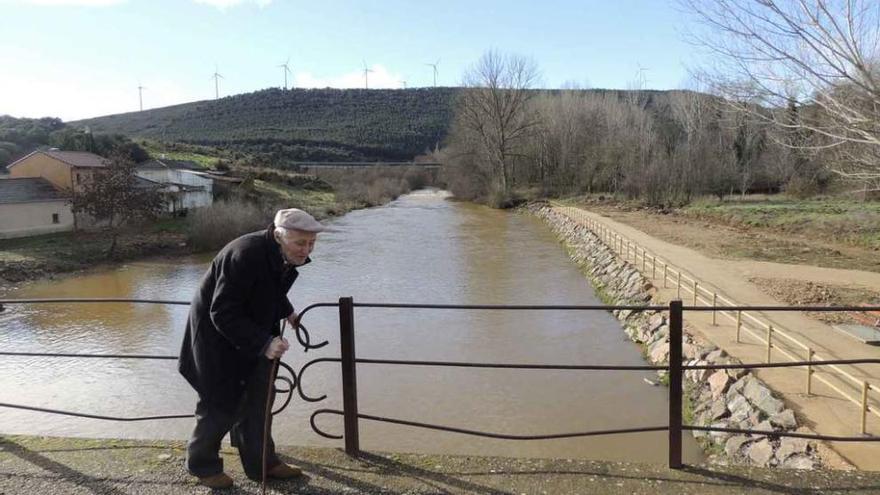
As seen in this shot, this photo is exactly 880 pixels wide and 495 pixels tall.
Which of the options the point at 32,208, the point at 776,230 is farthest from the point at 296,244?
the point at 32,208

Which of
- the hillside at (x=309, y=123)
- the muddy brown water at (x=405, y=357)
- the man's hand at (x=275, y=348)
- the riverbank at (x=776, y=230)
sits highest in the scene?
the hillside at (x=309, y=123)

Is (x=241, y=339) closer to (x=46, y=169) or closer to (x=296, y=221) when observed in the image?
(x=296, y=221)

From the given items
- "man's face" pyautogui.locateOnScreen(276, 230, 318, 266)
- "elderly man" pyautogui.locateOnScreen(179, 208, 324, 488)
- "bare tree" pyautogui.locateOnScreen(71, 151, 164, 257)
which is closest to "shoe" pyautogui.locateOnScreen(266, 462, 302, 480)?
"elderly man" pyautogui.locateOnScreen(179, 208, 324, 488)

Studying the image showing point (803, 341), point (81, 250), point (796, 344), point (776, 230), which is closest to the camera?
point (796, 344)

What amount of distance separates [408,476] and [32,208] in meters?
31.2

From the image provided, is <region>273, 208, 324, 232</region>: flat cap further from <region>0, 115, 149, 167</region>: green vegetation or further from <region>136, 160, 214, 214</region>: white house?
<region>0, 115, 149, 167</region>: green vegetation

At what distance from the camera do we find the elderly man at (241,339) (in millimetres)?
3328

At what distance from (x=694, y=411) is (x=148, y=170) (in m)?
42.9

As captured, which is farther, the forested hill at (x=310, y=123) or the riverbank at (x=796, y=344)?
the forested hill at (x=310, y=123)

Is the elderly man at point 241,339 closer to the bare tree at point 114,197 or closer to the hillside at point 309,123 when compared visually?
the bare tree at point 114,197

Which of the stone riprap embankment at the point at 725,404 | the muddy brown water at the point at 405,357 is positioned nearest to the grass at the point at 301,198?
the muddy brown water at the point at 405,357

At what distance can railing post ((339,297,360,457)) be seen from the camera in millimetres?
3998

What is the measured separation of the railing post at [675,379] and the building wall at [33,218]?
101 feet

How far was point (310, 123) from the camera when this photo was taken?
13962 cm
